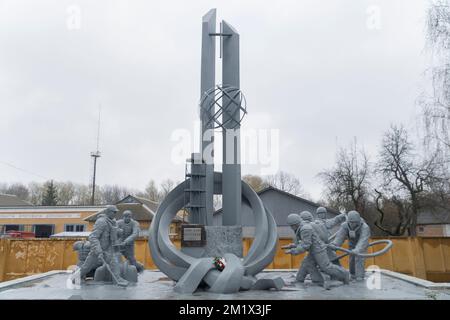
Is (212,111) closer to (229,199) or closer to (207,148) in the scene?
(207,148)

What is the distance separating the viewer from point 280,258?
14969 millimetres

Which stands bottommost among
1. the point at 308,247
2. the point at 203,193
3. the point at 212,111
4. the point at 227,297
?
the point at 227,297

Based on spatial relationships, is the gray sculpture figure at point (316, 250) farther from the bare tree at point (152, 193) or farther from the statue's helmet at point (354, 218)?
the bare tree at point (152, 193)

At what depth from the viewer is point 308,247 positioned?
345 inches

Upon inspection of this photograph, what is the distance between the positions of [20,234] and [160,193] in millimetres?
→ 32610

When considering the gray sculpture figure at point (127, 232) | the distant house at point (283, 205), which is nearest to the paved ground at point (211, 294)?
the gray sculpture figure at point (127, 232)

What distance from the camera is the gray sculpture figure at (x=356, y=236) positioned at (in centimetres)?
988

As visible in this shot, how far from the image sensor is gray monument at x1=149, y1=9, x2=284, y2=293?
362 inches

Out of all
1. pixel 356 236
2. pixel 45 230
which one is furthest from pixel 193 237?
pixel 45 230

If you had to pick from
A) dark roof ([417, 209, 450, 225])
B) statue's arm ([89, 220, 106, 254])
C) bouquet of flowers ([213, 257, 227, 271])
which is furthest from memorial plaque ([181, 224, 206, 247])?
dark roof ([417, 209, 450, 225])

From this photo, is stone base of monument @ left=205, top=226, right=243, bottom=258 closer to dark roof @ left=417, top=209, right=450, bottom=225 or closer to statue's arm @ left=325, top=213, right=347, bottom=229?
statue's arm @ left=325, top=213, right=347, bottom=229
